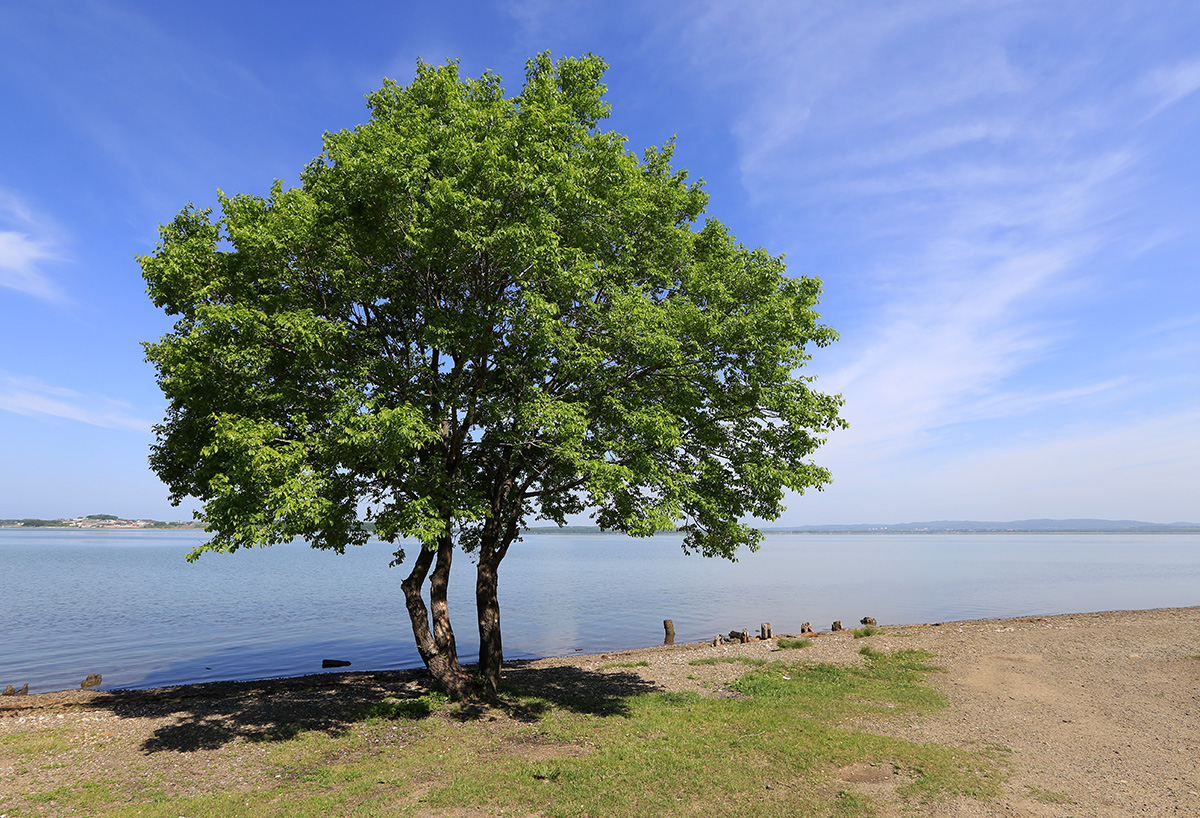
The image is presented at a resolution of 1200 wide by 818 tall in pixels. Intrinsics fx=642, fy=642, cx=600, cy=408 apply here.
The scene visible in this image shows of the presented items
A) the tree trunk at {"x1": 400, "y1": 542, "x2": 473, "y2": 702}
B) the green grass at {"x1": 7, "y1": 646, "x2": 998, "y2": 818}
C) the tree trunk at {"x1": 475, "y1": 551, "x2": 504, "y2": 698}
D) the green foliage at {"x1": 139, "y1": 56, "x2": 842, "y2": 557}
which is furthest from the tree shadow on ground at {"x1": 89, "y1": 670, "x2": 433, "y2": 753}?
the green foliage at {"x1": 139, "y1": 56, "x2": 842, "y2": 557}

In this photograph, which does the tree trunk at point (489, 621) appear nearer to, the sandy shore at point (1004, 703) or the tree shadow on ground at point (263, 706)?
the sandy shore at point (1004, 703)

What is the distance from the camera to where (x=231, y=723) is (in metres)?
15.8

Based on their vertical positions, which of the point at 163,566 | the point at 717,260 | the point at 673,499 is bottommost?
the point at 163,566

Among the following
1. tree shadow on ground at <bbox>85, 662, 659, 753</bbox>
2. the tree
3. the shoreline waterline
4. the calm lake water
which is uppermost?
the tree

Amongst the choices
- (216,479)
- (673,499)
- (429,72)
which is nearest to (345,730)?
(216,479)

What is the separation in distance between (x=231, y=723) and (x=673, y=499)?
12.2 metres

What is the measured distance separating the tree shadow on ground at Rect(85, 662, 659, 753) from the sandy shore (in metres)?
0.10

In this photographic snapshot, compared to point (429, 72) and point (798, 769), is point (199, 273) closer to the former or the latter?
point (429, 72)

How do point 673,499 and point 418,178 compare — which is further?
point 673,499

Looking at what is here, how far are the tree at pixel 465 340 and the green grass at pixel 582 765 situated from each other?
3.45 metres

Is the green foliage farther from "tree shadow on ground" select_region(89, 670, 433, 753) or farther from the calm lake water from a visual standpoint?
the calm lake water

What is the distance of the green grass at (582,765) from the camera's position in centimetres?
1084

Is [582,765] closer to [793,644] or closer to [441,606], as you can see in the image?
[441,606]

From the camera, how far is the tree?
13695 mm
